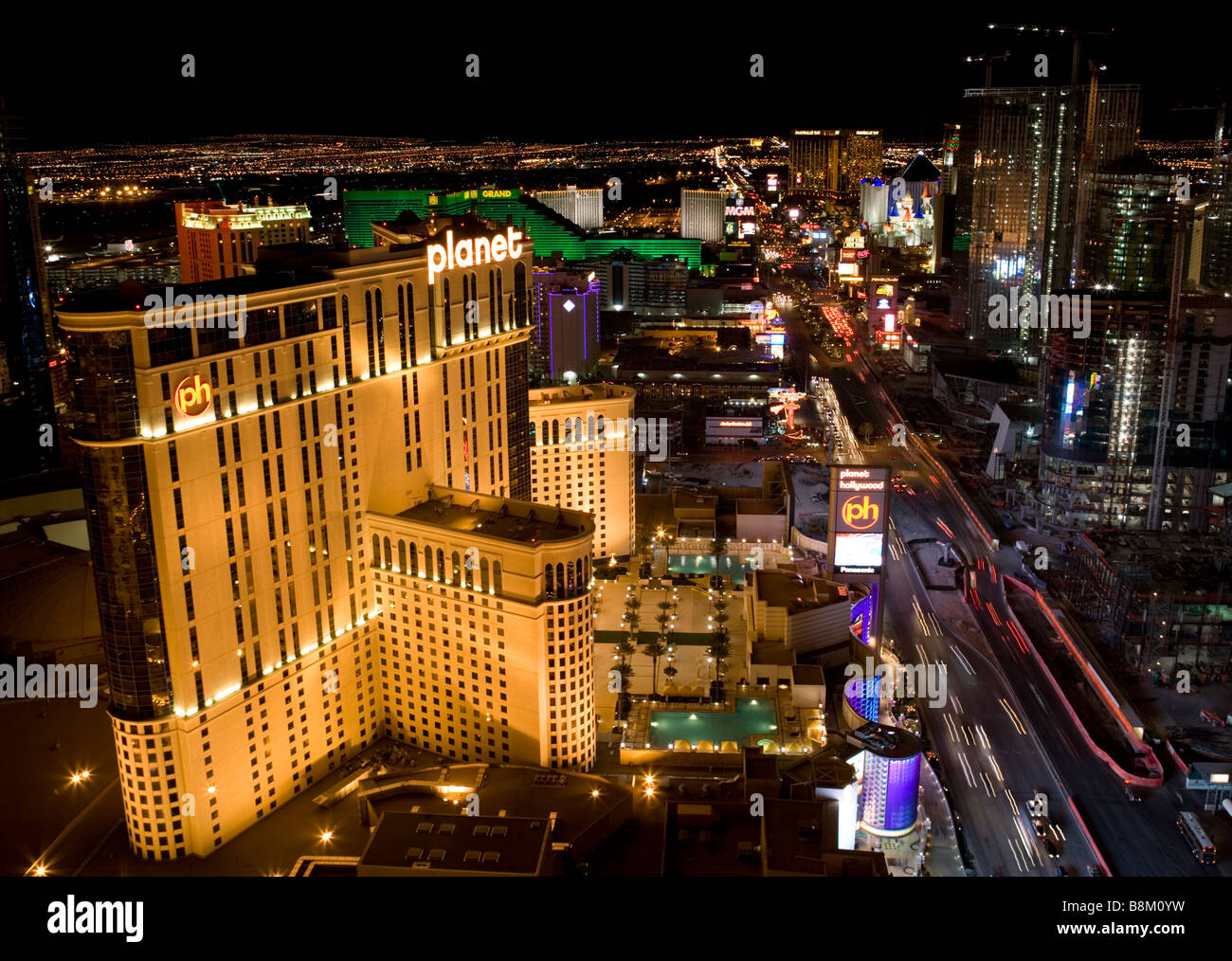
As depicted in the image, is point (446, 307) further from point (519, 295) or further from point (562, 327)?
point (562, 327)

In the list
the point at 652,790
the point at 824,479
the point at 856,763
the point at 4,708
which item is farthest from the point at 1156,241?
the point at 4,708

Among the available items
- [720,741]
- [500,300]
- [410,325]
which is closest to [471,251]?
[500,300]

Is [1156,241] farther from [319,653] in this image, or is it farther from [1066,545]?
[319,653]

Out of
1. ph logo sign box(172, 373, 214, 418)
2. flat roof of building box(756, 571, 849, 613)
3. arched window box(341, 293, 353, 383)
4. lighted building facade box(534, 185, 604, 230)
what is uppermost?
lighted building facade box(534, 185, 604, 230)

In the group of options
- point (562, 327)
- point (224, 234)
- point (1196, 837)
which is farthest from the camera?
point (562, 327)

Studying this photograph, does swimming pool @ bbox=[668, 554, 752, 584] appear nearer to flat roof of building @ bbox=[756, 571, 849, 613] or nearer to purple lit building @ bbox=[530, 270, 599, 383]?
flat roof of building @ bbox=[756, 571, 849, 613]

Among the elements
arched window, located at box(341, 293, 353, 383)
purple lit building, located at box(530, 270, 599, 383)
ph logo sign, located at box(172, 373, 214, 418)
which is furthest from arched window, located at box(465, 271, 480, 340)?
purple lit building, located at box(530, 270, 599, 383)
